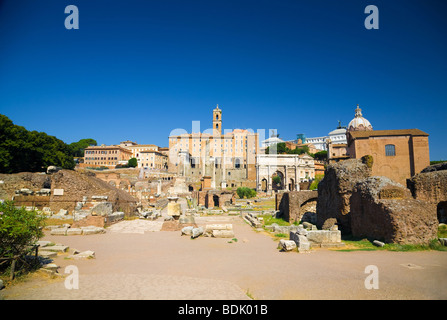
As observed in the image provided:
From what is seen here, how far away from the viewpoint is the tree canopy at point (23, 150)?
3569cm

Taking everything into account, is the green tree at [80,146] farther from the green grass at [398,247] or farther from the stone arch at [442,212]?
the stone arch at [442,212]

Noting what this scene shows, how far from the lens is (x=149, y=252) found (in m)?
9.03

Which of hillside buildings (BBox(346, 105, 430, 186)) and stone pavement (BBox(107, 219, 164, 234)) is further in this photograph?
hillside buildings (BBox(346, 105, 430, 186))

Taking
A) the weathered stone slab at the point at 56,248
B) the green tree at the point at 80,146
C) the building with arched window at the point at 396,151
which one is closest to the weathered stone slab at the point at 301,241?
the weathered stone slab at the point at 56,248

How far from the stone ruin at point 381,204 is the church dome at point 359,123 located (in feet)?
202

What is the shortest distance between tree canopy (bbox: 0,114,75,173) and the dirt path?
37415mm

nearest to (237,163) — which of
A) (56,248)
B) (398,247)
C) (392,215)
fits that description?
(392,215)

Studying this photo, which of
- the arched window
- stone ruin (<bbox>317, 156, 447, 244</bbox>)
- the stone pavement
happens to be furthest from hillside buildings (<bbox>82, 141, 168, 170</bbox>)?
stone ruin (<bbox>317, 156, 447, 244</bbox>)

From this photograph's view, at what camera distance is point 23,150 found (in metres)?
38.8

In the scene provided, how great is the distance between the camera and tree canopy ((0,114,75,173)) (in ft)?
117

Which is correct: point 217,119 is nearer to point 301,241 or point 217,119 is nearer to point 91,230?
point 91,230

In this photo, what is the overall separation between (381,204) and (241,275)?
6.54 meters

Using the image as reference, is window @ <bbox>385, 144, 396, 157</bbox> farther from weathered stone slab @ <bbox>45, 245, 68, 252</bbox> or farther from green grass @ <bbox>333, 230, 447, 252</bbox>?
weathered stone slab @ <bbox>45, 245, 68, 252</bbox>
